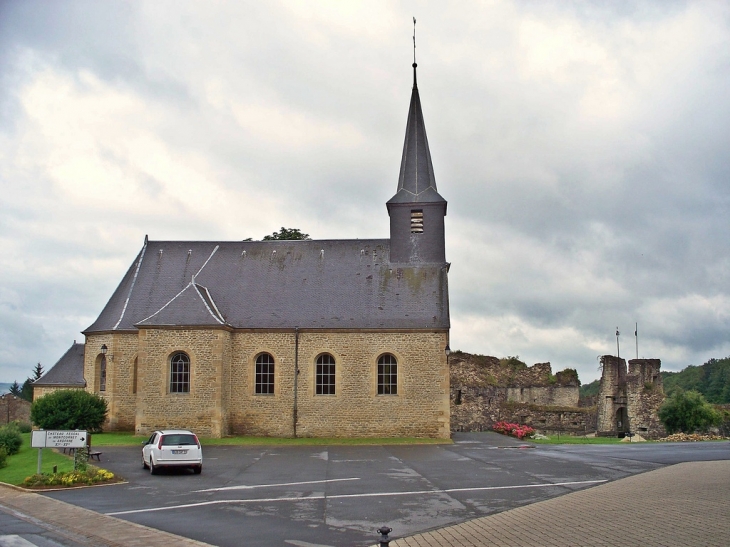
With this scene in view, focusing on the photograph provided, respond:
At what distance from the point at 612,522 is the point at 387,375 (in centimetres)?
1968

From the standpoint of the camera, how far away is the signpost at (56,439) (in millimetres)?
17156

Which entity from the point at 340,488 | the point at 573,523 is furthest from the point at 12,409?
the point at 573,523

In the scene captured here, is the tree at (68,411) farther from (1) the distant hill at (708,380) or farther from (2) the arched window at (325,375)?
(1) the distant hill at (708,380)

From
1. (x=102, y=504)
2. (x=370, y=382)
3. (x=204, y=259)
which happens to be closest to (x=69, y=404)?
(x=204, y=259)

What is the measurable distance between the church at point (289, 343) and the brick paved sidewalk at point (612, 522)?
1592 cm

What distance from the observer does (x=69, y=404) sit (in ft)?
89.1

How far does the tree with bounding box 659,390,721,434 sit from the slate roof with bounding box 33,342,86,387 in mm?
31461

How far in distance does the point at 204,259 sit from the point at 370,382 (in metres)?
10.5

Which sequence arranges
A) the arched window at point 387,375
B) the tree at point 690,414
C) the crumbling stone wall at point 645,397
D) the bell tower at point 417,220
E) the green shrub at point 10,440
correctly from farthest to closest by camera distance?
the crumbling stone wall at point 645,397
the tree at point 690,414
the bell tower at point 417,220
the arched window at point 387,375
the green shrub at point 10,440

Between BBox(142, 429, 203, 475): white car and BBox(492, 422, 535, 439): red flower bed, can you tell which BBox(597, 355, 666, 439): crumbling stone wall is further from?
BBox(142, 429, 203, 475): white car

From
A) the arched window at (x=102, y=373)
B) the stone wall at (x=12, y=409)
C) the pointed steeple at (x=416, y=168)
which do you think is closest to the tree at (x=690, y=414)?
the pointed steeple at (x=416, y=168)

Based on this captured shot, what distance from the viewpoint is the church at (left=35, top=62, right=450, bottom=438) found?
28.8m

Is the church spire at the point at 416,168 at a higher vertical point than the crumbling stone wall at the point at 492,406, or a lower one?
higher

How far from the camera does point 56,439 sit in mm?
17500
